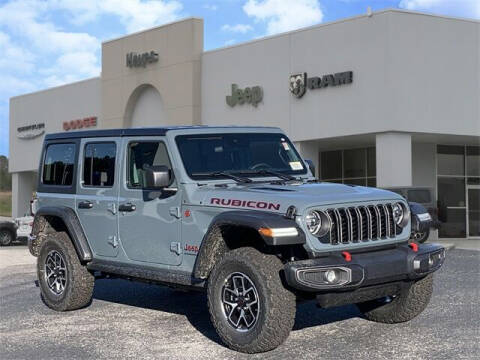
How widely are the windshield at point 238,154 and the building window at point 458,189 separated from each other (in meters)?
20.2

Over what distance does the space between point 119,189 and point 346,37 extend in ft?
55.1

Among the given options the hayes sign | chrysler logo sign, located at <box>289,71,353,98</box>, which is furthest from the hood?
the hayes sign

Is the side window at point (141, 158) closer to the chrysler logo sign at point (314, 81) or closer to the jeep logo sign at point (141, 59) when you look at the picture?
the chrysler logo sign at point (314, 81)

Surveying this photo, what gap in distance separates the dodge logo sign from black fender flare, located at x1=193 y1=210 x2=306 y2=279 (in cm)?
1849

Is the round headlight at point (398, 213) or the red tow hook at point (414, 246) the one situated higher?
the round headlight at point (398, 213)

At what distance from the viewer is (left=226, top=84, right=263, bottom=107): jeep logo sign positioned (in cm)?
2644

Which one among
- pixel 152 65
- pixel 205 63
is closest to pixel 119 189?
pixel 205 63

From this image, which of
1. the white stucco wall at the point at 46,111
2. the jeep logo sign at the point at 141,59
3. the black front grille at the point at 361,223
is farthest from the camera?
the white stucco wall at the point at 46,111

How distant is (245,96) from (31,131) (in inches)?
676

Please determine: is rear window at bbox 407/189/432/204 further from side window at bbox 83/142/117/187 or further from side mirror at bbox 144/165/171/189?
side mirror at bbox 144/165/171/189

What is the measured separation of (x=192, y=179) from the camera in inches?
281

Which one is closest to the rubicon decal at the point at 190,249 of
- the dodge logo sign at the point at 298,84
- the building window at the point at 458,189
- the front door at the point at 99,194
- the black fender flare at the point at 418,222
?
the front door at the point at 99,194

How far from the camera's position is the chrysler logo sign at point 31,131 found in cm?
3866

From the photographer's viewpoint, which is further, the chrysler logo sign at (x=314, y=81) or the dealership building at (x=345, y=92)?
the chrysler logo sign at (x=314, y=81)
